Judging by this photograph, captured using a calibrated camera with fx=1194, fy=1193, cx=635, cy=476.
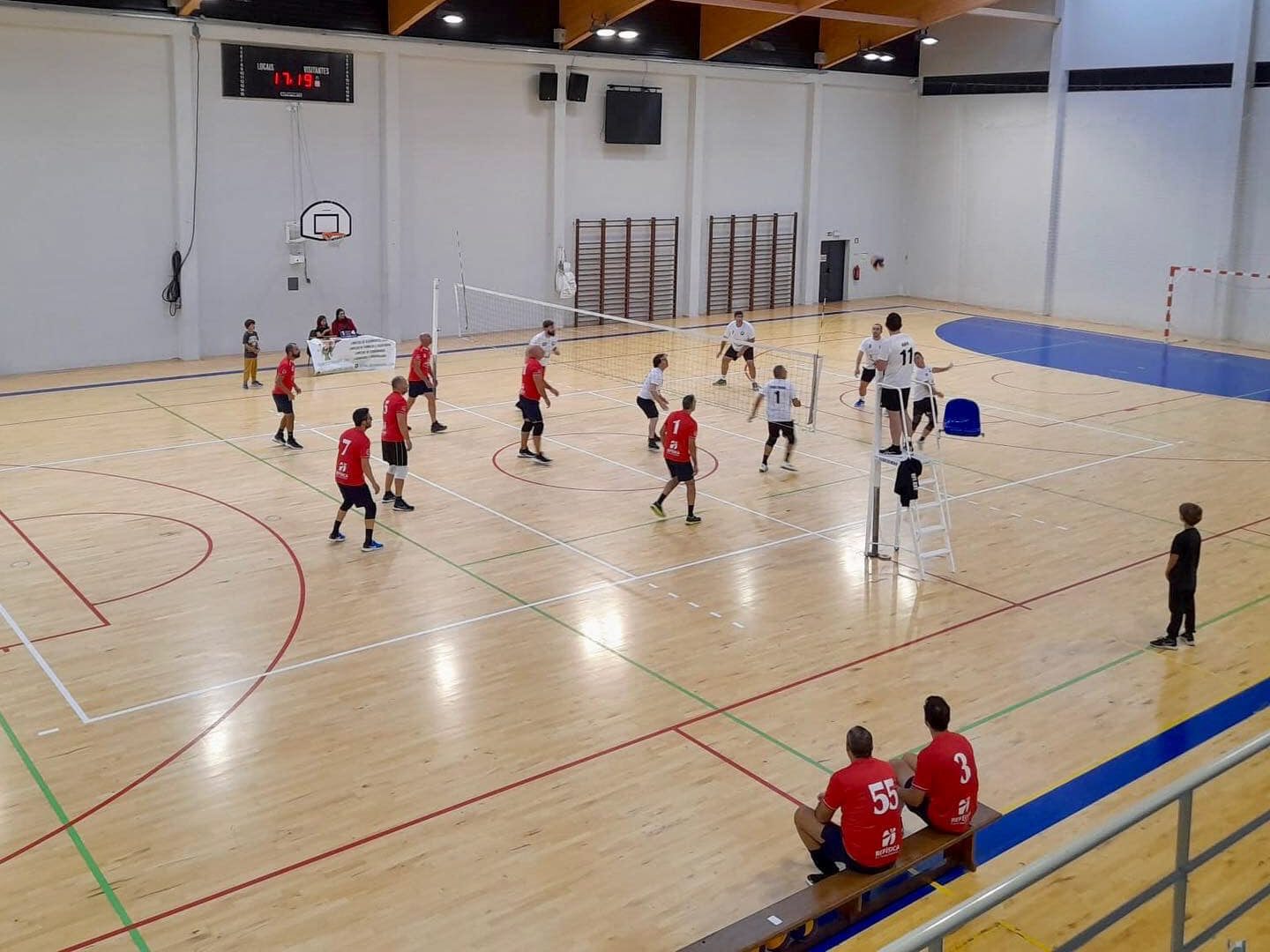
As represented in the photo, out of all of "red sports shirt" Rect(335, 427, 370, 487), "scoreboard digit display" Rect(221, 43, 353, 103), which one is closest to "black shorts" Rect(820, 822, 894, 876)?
"red sports shirt" Rect(335, 427, 370, 487)

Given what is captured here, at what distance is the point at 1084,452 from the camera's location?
19016 millimetres

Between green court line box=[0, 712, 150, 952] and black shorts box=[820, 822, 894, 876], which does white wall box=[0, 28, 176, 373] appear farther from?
black shorts box=[820, 822, 894, 876]

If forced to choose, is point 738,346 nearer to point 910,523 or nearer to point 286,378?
point 286,378

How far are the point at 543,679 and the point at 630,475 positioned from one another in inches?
267

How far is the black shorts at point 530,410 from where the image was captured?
17297mm

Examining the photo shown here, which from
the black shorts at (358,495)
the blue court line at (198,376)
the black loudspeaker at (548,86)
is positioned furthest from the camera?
the black loudspeaker at (548,86)

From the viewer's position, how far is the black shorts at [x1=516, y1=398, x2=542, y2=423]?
17297 millimetres

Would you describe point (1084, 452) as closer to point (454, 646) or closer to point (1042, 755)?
point (1042, 755)

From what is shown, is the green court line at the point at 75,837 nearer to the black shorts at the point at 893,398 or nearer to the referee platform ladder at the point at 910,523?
the referee platform ladder at the point at 910,523

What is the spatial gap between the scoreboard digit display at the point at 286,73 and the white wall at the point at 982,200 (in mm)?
18769

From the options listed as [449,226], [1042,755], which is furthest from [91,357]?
[1042,755]

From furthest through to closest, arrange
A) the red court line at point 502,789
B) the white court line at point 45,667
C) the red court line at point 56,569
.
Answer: the red court line at point 56,569
the white court line at point 45,667
the red court line at point 502,789

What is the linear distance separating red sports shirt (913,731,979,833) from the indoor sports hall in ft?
0.15

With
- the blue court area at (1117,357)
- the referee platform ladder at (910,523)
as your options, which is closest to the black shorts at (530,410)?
the referee platform ladder at (910,523)
